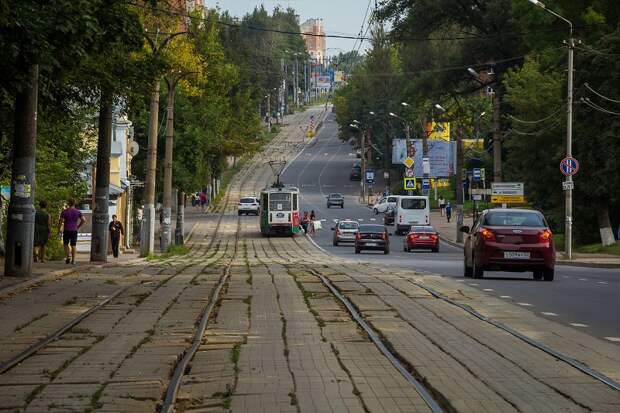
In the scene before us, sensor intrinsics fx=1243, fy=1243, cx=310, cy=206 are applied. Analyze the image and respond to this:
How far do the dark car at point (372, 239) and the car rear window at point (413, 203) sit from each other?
971 inches

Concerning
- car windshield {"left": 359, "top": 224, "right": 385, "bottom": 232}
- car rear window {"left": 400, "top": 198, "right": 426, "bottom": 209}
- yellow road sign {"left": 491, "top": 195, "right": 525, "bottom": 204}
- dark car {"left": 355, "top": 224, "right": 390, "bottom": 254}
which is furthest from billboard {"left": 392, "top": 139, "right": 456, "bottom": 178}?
dark car {"left": 355, "top": 224, "right": 390, "bottom": 254}

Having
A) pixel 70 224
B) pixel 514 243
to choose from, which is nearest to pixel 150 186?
pixel 70 224

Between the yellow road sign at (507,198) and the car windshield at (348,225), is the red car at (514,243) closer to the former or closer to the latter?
the yellow road sign at (507,198)

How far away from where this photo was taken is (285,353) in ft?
42.2

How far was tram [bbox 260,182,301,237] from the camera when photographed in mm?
75312

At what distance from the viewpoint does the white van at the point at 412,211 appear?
82.1m

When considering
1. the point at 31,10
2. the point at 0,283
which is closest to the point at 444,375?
the point at 31,10

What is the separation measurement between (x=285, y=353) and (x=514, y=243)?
49.3ft

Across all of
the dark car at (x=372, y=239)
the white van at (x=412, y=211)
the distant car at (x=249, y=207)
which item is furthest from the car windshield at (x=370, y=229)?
the distant car at (x=249, y=207)

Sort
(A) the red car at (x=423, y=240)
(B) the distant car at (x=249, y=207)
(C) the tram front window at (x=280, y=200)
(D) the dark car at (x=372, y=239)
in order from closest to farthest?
1. (D) the dark car at (x=372, y=239)
2. (A) the red car at (x=423, y=240)
3. (C) the tram front window at (x=280, y=200)
4. (B) the distant car at (x=249, y=207)

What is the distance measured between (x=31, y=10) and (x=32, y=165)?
19.6ft

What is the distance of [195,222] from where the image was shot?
305 ft

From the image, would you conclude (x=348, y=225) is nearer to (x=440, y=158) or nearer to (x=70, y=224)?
(x=70, y=224)

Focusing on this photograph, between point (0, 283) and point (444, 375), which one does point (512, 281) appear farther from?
point (444, 375)
